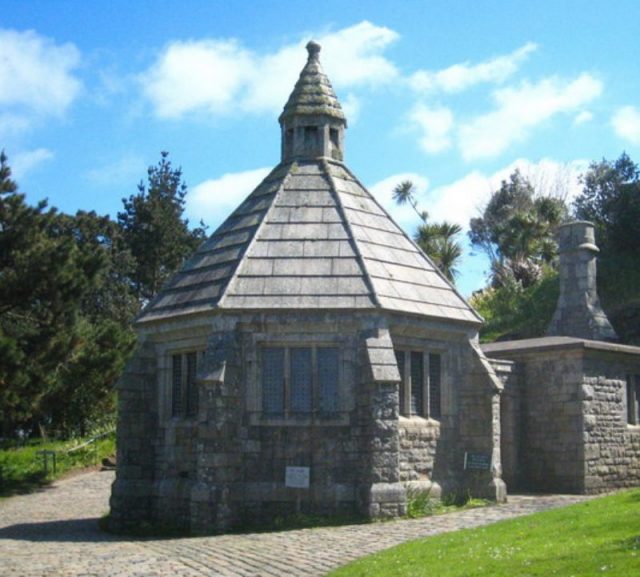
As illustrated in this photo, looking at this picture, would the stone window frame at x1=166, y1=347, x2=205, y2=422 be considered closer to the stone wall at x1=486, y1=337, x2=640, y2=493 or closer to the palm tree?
the stone wall at x1=486, y1=337, x2=640, y2=493

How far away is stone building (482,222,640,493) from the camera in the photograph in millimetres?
21047

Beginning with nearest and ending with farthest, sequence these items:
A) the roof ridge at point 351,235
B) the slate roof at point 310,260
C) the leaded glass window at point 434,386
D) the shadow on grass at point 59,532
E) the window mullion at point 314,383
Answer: the shadow on grass at point 59,532
the window mullion at point 314,383
the roof ridge at point 351,235
the slate roof at point 310,260
the leaded glass window at point 434,386

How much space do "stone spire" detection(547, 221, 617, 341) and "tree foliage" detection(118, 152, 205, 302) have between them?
2865 centimetres

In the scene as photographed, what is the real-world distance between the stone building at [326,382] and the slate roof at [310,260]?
0.14 ft

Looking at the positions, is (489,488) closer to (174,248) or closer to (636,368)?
(636,368)

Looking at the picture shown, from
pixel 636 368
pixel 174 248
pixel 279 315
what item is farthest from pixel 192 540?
pixel 174 248

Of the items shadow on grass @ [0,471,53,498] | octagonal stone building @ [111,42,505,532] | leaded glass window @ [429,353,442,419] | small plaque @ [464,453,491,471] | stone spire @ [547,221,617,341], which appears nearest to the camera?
octagonal stone building @ [111,42,505,532]

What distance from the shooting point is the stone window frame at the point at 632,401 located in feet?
74.7

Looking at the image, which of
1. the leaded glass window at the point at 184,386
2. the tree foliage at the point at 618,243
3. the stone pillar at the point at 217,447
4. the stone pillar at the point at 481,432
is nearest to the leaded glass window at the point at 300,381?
the stone pillar at the point at 217,447

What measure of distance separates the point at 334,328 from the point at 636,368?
9.44 meters

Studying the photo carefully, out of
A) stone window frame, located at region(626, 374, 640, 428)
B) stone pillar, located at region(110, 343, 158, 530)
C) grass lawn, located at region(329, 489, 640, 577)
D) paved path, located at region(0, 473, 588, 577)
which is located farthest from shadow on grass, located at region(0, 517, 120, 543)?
stone window frame, located at region(626, 374, 640, 428)

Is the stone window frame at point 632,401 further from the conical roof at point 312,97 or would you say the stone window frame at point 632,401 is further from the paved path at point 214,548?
the conical roof at point 312,97

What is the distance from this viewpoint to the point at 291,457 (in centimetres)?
1727

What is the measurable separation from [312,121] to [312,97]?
591 millimetres
